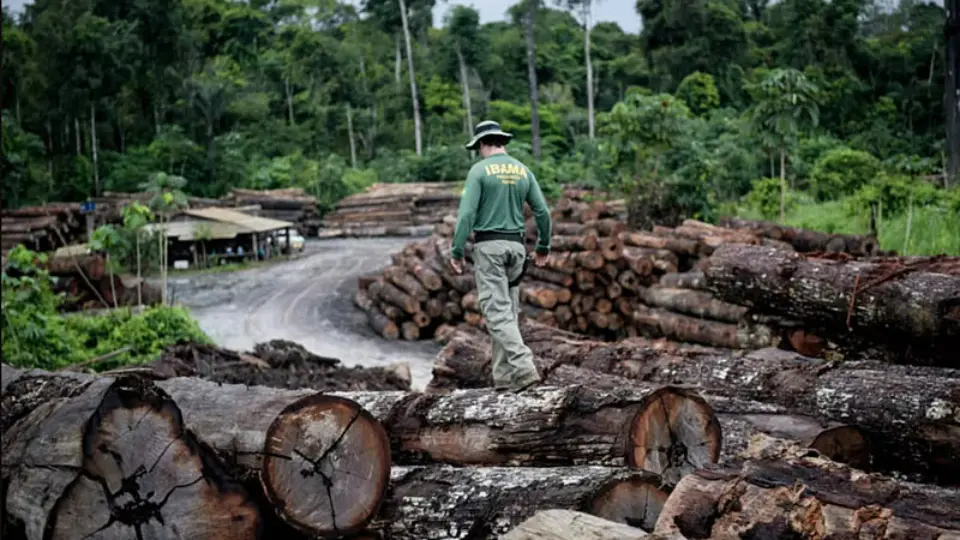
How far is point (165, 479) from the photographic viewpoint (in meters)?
4.43

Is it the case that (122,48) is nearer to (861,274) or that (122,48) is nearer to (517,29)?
(517,29)

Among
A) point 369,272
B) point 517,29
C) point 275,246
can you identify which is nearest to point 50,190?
point 275,246

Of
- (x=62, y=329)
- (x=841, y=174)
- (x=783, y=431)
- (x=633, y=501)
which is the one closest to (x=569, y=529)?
(x=633, y=501)

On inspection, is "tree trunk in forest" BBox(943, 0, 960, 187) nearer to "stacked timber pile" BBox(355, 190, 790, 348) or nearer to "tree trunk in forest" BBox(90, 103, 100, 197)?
"stacked timber pile" BBox(355, 190, 790, 348)

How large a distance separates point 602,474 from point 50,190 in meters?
40.0

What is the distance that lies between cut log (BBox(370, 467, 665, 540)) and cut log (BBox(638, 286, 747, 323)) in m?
7.12

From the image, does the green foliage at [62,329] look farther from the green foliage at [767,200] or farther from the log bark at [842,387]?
the green foliage at [767,200]

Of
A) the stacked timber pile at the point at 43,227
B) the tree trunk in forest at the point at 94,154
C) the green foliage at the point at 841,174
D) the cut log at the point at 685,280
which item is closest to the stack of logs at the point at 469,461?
the cut log at the point at 685,280

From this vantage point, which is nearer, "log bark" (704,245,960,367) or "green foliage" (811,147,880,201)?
"log bark" (704,245,960,367)

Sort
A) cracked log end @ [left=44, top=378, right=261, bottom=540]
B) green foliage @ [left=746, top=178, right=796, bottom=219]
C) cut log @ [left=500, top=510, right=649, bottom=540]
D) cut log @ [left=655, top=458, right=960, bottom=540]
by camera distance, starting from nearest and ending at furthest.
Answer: cut log @ [left=655, top=458, right=960, bottom=540] < cut log @ [left=500, top=510, right=649, bottom=540] < cracked log end @ [left=44, top=378, right=261, bottom=540] < green foliage @ [left=746, top=178, right=796, bottom=219]

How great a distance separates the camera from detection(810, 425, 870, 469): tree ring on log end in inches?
220

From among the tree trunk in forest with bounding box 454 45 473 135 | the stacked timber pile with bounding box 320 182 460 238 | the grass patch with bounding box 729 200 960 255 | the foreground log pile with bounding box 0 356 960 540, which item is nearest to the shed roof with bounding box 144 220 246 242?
the stacked timber pile with bounding box 320 182 460 238

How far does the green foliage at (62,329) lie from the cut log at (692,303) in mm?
6719

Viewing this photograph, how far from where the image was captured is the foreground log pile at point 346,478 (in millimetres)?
3941
